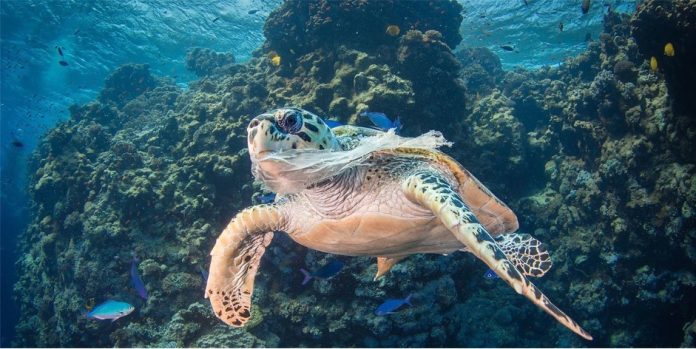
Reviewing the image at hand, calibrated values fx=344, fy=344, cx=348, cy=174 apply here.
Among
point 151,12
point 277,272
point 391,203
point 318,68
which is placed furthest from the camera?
point 151,12

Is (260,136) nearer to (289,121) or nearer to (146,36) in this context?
(289,121)

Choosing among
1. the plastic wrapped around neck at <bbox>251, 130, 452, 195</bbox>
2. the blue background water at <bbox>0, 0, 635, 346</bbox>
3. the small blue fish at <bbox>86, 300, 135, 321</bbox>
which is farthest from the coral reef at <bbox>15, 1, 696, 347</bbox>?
the blue background water at <bbox>0, 0, 635, 346</bbox>

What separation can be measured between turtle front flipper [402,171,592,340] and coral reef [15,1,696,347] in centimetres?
322

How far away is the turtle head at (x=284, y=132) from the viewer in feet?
6.80

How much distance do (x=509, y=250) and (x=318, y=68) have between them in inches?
243

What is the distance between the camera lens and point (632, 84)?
7.09 metres

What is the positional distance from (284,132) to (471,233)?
1.30m

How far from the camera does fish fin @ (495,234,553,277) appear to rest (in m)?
3.84

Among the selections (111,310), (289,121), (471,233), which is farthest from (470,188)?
(111,310)

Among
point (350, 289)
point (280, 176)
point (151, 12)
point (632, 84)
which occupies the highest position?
point (151, 12)

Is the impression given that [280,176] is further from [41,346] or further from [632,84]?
[41,346]

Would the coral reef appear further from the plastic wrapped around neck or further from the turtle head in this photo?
the turtle head

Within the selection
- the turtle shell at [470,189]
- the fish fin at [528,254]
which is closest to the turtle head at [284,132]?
the turtle shell at [470,189]

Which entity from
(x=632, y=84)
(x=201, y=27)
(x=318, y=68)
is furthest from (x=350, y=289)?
(x=201, y=27)
